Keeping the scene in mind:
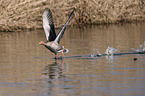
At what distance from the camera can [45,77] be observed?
10.3 m

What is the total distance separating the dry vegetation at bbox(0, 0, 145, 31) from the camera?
25.3 metres

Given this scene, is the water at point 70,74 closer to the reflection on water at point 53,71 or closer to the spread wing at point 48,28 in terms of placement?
the reflection on water at point 53,71

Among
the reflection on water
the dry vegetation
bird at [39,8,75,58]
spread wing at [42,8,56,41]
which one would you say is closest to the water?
the reflection on water

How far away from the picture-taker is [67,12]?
27547 millimetres

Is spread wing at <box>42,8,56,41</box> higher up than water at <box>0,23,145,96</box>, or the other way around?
spread wing at <box>42,8,56,41</box>

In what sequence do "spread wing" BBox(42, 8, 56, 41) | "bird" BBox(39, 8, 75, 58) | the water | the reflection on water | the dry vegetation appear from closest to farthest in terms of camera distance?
1. the water
2. the reflection on water
3. "bird" BBox(39, 8, 75, 58)
4. "spread wing" BBox(42, 8, 56, 41)
5. the dry vegetation

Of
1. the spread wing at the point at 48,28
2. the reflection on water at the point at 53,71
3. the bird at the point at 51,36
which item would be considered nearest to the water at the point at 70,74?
the reflection on water at the point at 53,71

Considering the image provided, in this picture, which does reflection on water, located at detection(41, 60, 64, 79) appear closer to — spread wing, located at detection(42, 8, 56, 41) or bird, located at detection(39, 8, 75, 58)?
bird, located at detection(39, 8, 75, 58)

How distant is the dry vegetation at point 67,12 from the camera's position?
25.3 meters

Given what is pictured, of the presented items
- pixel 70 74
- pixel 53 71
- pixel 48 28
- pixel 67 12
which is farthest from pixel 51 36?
pixel 67 12

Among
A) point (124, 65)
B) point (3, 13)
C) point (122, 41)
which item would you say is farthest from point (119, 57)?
point (3, 13)

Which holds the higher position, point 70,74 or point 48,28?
point 48,28

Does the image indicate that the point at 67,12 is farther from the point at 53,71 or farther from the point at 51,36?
the point at 53,71

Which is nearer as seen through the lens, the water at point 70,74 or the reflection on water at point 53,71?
the water at point 70,74
